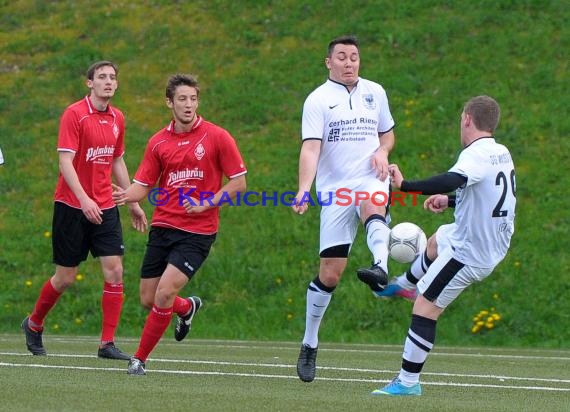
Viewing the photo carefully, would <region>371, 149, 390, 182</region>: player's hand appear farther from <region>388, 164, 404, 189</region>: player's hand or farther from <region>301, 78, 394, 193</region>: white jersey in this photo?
<region>388, 164, 404, 189</region>: player's hand

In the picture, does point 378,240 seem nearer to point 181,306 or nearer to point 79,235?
point 181,306

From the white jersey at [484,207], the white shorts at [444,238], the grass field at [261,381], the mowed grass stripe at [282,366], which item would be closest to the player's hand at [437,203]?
the white shorts at [444,238]

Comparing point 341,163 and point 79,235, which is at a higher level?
point 341,163

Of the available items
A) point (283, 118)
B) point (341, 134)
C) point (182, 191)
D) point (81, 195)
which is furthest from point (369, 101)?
point (283, 118)

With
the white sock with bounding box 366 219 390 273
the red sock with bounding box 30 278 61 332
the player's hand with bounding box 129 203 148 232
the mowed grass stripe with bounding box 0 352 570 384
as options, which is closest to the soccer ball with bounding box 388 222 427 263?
the white sock with bounding box 366 219 390 273

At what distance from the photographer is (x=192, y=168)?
30.0 ft

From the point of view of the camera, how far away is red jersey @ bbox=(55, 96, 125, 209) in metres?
10.2

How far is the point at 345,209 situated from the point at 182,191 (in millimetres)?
1219

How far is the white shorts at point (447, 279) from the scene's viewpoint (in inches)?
306

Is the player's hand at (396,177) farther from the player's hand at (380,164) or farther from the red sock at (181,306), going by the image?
the red sock at (181,306)

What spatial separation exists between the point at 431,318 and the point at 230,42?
16.1 m

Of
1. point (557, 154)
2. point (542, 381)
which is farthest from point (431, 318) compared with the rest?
point (557, 154)

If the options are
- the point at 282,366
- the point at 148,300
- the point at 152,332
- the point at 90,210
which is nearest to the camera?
the point at 152,332

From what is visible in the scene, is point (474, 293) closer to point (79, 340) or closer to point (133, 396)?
point (79, 340)
